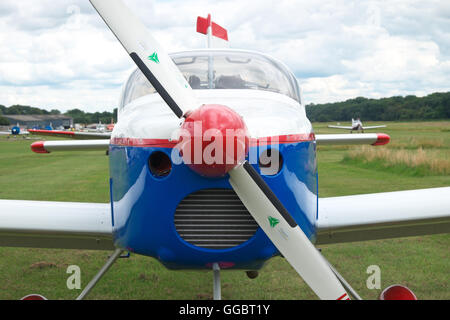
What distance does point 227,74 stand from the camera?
11.7ft

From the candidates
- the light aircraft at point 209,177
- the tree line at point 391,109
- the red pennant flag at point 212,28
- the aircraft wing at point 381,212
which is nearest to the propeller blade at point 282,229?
the light aircraft at point 209,177

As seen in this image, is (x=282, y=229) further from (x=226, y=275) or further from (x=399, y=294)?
(x=226, y=275)

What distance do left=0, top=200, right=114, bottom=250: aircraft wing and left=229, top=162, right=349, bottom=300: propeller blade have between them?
1.41m

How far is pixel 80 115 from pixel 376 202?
117353 millimetres

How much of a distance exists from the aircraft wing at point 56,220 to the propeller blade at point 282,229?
4.63ft

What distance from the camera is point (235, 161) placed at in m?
2.14

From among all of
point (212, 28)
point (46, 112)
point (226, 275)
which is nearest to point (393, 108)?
point (212, 28)

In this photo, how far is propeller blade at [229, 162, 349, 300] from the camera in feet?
7.63

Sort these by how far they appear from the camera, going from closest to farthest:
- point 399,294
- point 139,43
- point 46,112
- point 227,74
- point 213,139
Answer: point 213,139, point 139,43, point 227,74, point 399,294, point 46,112

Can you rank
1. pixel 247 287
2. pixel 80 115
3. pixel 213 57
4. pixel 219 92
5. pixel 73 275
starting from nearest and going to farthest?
1. pixel 219 92
2. pixel 213 57
3. pixel 247 287
4. pixel 73 275
5. pixel 80 115

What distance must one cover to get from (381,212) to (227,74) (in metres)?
1.61
